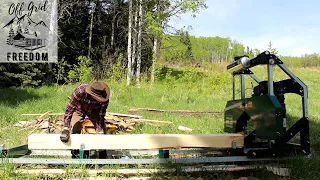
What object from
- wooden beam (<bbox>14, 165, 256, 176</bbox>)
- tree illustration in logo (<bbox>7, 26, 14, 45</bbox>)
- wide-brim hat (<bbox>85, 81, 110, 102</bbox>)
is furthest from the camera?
tree illustration in logo (<bbox>7, 26, 14, 45</bbox>)

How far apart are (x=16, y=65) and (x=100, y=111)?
1329 centimetres

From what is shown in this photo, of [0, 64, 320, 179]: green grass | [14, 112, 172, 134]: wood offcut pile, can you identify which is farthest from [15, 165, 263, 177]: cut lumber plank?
[14, 112, 172, 134]: wood offcut pile

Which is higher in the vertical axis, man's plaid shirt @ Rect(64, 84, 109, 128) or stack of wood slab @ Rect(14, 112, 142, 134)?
man's plaid shirt @ Rect(64, 84, 109, 128)

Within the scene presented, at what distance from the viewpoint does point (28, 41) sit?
55.2ft

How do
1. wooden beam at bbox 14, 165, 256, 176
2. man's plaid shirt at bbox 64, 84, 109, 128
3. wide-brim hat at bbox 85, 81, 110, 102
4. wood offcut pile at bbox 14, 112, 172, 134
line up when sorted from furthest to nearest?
wood offcut pile at bbox 14, 112, 172, 134
man's plaid shirt at bbox 64, 84, 109, 128
wide-brim hat at bbox 85, 81, 110, 102
wooden beam at bbox 14, 165, 256, 176

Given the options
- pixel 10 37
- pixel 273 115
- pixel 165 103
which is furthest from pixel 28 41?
pixel 273 115

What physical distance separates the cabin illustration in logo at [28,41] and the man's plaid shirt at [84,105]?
43.5 feet

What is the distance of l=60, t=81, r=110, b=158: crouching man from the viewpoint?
15.1 ft

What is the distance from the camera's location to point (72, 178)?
3.74 metres

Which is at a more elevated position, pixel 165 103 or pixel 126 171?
pixel 165 103

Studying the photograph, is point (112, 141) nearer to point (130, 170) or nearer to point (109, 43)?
point (130, 170)

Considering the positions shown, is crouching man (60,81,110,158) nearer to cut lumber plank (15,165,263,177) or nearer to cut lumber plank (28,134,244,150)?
cut lumber plank (28,134,244,150)

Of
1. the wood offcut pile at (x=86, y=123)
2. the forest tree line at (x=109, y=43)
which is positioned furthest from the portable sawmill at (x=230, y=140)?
the forest tree line at (x=109, y=43)

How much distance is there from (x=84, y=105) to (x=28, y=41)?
44.5 ft
